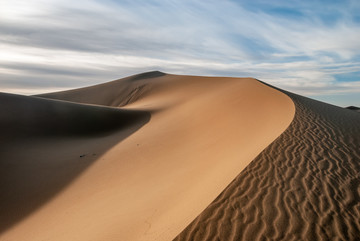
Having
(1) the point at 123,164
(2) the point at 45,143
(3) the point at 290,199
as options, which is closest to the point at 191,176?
(3) the point at 290,199

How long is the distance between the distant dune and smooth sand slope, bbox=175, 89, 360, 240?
2 cm

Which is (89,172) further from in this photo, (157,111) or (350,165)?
(157,111)

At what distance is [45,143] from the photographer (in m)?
12.1

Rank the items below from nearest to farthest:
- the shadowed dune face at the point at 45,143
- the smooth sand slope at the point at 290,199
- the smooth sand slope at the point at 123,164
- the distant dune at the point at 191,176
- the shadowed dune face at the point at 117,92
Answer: the smooth sand slope at the point at 290,199, the distant dune at the point at 191,176, the smooth sand slope at the point at 123,164, the shadowed dune face at the point at 45,143, the shadowed dune face at the point at 117,92

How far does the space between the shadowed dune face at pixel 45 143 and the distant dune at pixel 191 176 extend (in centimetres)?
5

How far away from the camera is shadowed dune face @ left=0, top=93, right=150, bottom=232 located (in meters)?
7.57

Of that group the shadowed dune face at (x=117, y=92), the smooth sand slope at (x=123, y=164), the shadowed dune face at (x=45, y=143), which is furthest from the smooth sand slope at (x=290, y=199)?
the shadowed dune face at (x=117, y=92)

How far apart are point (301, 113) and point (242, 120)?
2296 millimetres

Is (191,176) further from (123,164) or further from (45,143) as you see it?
(45,143)

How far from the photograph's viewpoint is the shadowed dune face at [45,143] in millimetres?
7574

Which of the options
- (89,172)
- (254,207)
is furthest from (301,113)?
(89,172)

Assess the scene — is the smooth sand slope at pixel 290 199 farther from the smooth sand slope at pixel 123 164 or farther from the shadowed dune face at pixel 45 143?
the shadowed dune face at pixel 45 143

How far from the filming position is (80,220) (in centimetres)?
558

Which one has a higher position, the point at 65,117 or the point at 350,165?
the point at 350,165
